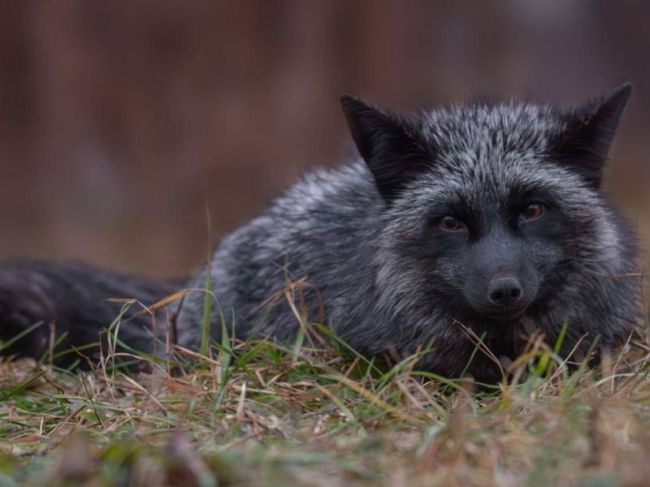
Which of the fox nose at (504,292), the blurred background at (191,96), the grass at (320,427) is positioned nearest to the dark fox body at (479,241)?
the fox nose at (504,292)

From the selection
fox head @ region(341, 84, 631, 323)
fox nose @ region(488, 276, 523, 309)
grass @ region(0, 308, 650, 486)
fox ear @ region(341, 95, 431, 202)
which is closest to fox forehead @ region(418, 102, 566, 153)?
fox head @ region(341, 84, 631, 323)

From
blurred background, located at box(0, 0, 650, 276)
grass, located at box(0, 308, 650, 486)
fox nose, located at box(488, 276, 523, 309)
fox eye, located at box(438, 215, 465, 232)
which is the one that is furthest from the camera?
blurred background, located at box(0, 0, 650, 276)

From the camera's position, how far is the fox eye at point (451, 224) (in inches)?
259

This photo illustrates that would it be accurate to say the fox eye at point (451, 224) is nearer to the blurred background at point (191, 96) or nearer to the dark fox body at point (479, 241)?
the dark fox body at point (479, 241)

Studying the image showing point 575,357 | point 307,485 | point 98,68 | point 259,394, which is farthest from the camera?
point 98,68

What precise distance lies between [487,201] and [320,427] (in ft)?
6.02

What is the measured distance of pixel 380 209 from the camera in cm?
707

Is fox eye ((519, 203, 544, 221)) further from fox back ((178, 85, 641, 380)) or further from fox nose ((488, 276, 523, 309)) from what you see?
fox nose ((488, 276, 523, 309))

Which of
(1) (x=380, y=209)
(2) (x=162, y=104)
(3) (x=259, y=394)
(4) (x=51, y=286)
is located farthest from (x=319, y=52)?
(3) (x=259, y=394)

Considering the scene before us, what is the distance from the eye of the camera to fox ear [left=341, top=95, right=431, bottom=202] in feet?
21.9

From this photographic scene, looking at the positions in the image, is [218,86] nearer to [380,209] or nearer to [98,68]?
[98,68]

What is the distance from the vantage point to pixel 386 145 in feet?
22.2

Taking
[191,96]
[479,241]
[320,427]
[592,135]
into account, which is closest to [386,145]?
[479,241]

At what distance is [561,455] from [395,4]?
10949mm
